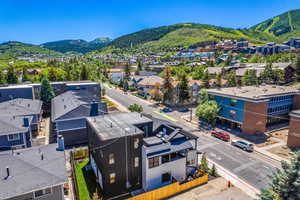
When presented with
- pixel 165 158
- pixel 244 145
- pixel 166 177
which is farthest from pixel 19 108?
pixel 244 145

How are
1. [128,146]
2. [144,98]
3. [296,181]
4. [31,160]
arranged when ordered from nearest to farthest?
[296,181]
[31,160]
[128,146]
[144,98]

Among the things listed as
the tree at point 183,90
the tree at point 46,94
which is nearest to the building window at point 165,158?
the tree at point 183,90

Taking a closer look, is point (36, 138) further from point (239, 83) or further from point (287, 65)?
point (287, 65)

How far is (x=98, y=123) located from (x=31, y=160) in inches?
314

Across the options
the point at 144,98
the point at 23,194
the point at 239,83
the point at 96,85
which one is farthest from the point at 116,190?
the point at 239,83

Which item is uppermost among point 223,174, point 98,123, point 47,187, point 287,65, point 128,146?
point 287,65

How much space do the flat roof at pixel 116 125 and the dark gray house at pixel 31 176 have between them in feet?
16.2

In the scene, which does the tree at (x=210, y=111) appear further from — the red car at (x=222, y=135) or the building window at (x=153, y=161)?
the building window at (x=153, y=161)

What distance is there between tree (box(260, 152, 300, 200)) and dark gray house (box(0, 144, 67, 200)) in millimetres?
16904

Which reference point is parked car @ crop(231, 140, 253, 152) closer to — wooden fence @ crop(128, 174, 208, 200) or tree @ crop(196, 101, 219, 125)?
tree @ crop(196, 101, 219, 125)

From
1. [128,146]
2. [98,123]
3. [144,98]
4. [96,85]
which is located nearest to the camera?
[128,146]

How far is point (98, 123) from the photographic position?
75.2ft

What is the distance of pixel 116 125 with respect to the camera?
72.6ft

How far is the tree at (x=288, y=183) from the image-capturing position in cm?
1282
